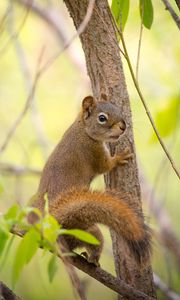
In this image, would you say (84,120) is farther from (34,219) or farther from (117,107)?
(34,219)

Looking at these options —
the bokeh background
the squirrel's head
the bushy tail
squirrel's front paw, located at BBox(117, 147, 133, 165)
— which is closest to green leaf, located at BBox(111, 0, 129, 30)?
the squirrel's head

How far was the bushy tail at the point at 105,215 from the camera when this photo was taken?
2186 mm

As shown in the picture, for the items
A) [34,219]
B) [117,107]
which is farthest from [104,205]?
[117,107]

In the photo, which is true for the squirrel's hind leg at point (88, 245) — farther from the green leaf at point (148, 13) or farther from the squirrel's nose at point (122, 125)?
the green leaf at point (148, 13)

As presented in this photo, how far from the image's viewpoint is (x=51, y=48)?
5277mm

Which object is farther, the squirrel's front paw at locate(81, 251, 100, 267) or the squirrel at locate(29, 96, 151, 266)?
the squirrel's front paw at locate(81, 251, 100, 267)

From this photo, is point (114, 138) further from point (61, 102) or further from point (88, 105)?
point (61, 102)

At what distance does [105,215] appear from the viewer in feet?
7.79

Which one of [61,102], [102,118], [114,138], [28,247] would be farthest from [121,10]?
[61,102]

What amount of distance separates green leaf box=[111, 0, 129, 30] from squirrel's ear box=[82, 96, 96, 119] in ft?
2.35

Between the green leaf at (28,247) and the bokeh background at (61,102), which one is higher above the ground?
the bokeh background at (61,102)

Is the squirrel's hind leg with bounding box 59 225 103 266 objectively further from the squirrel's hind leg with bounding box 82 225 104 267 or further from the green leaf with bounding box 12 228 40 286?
the green leaf with bounding box 12 228 40 286

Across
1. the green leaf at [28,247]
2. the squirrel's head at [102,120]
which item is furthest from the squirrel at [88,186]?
the green leaf at [28,247]

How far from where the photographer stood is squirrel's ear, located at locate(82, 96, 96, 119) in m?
3.23
